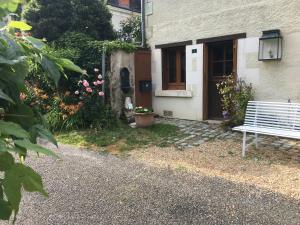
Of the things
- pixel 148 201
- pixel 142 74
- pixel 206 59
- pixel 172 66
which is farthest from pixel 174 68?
pixel 148 201

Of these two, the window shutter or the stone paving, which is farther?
the window shutter

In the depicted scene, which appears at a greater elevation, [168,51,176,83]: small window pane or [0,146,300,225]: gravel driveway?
[168,51,176,83]: small window pane

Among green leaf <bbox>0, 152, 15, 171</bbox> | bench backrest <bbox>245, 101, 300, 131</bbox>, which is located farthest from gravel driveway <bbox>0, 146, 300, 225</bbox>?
green leaf <bbox>0, 152, 15, 171</bbox>

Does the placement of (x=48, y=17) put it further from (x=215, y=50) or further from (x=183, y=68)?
(x=215, y=50)

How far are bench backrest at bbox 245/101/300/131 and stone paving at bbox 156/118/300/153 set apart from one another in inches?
20.5

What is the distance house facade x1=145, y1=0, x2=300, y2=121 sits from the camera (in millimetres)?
7215

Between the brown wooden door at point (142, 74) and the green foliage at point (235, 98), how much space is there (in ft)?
8.27

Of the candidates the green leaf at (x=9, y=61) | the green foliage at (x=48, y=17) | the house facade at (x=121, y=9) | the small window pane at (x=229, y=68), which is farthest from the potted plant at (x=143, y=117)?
the house facade at (x=121, y=9)

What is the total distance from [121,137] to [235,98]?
9.47ft

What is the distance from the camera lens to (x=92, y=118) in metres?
8.35

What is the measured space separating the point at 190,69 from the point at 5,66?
8.45 meters

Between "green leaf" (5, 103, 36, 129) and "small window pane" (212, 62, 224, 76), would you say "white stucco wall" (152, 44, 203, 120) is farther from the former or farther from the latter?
"green leaf" (5, 103, 36, 129)

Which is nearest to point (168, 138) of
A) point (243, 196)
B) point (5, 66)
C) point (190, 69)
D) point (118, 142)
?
point (118, 142)

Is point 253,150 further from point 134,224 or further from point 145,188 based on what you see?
point 134,224
